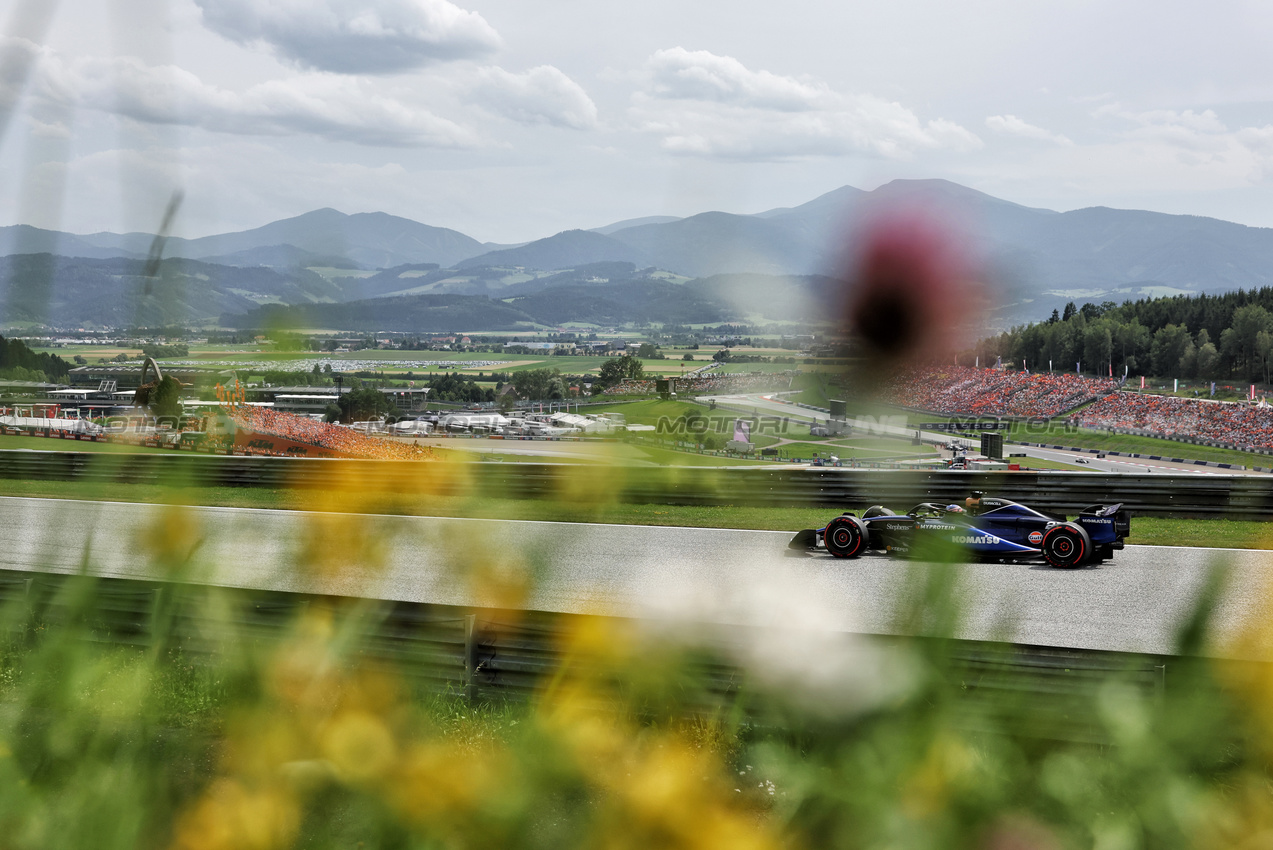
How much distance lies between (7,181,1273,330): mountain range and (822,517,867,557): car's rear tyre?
820 centimetres

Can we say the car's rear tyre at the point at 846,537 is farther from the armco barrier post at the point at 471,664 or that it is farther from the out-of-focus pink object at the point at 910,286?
the out-of-focus pink object at the point at 910,286

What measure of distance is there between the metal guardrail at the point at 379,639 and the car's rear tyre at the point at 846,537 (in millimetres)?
9356

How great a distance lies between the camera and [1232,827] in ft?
4.39

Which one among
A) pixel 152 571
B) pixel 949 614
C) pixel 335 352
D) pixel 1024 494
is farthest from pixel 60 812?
pixel 1024 494

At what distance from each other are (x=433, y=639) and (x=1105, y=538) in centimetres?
976

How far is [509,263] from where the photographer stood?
2.75m

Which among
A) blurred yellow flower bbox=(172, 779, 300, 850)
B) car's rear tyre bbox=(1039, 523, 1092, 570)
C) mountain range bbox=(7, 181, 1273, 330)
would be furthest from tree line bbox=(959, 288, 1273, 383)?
blurred yellow flower bbox=(172, 779, 300, 850)

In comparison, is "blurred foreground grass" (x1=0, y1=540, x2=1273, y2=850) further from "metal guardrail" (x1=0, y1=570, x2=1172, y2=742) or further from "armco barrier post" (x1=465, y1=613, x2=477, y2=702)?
"armco barrier post" (x1=465, y1=613, x2=477, y2=702)

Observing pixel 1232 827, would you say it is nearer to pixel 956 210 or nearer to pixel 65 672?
pixel 956 210

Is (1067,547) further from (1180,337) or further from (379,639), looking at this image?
(1180,337)

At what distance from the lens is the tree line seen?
154 ft

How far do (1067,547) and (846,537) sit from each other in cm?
245

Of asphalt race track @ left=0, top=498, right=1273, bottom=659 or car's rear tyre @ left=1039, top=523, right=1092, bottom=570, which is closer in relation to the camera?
asphalt race track @ left=0, top=498, right=1273, bottom=659
